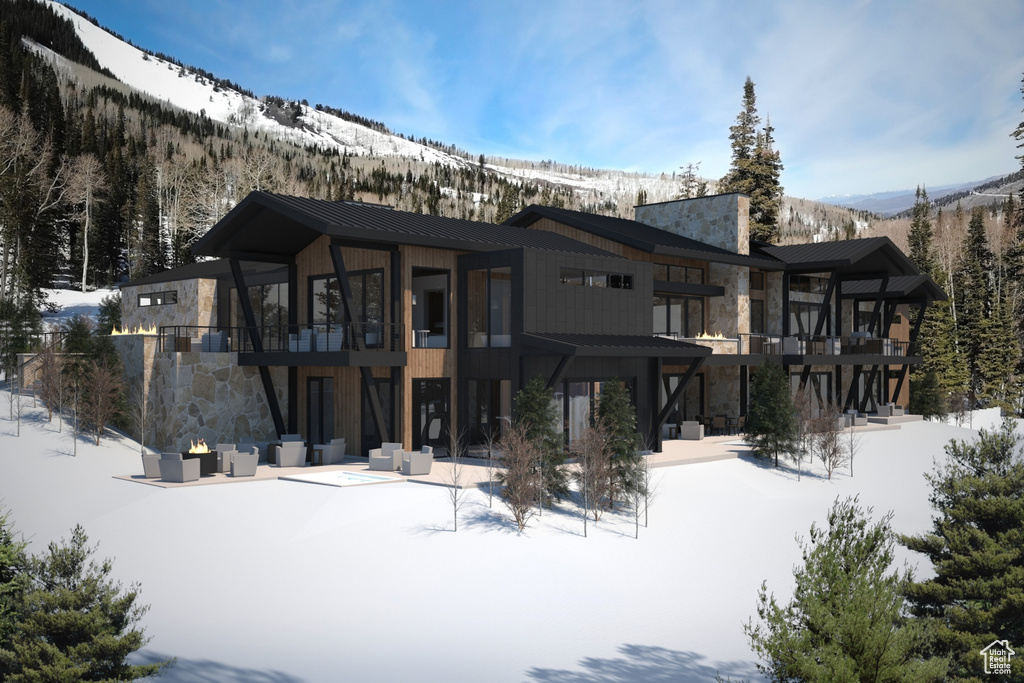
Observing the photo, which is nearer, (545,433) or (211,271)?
(545,433)

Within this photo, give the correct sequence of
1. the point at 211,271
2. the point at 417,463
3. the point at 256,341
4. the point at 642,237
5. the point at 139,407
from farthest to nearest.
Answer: the point at 211,271
the point at 642,237
the point at 139,407
the point at 256,341
the point at 417,463

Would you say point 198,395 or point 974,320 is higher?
point 974,320

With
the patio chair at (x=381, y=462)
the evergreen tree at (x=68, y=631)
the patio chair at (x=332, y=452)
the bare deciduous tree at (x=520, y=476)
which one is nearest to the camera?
the evergreen tree at (x=68, y=631)

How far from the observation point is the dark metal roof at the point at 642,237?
27.1 metres

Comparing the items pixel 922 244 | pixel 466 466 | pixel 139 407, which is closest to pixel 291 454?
pixel 466 466

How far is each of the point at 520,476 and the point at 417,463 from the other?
140 inches

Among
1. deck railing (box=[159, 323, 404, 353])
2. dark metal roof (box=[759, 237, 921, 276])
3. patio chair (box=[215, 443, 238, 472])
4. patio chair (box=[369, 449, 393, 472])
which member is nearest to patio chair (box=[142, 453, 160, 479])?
patio chair (box=[215, 443, 238, 472])

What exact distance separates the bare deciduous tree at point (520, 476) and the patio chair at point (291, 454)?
5.99 m

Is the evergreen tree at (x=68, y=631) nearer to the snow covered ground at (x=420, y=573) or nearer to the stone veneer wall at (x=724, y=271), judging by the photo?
the snow covered ground at (x=420, y=573)

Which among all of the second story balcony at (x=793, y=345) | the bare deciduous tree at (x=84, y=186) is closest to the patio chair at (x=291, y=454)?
the second story balcony at (x=793, y=345)

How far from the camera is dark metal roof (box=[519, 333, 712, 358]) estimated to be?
64.2ft

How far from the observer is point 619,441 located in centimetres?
1702

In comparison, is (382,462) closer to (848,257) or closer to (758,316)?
(758,316)

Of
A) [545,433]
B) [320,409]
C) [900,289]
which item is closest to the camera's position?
[545,433]
